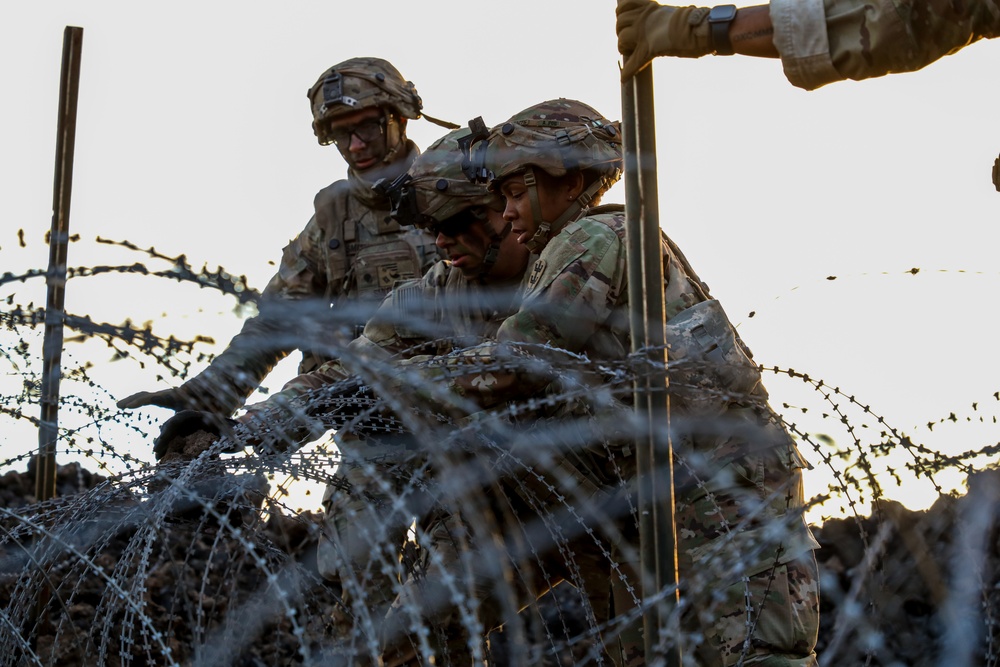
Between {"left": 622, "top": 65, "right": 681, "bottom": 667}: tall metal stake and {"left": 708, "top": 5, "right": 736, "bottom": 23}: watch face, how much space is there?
0.19m

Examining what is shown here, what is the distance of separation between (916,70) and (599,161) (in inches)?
59.2

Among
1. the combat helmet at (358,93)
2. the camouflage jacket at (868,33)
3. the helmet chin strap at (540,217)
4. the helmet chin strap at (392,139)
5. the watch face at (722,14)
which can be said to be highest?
the combat helmet at (358,93)

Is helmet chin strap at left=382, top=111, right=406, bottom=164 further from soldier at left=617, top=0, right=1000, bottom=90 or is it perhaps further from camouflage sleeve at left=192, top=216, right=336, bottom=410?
soldier at left=617, top=0, right=1000, bottom=90

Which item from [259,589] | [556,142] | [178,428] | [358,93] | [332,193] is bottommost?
[259,589]

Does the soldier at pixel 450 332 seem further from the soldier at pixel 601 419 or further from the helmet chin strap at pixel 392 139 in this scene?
the helmet chin strap at pixel 392 139

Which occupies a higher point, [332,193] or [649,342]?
[332,193]

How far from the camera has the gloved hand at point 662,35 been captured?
3.91 meters

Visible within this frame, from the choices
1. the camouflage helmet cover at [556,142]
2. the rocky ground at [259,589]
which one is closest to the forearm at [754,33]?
the rocky ground at [259,589]

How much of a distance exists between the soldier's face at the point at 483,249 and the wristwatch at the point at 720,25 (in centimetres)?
183

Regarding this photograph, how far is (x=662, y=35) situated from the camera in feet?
12.8

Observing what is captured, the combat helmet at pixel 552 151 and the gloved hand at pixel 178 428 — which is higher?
the combat helmet at pixel 552 151

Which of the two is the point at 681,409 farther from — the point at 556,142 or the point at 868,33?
the point at 868,33

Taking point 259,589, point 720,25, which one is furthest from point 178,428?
point 259,589

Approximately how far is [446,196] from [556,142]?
608mm
